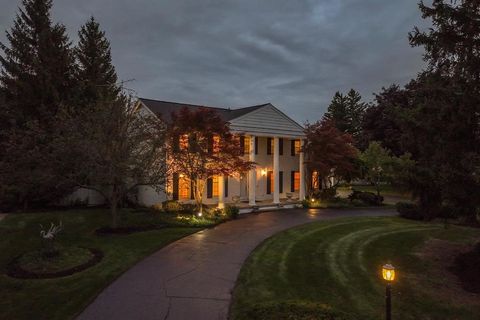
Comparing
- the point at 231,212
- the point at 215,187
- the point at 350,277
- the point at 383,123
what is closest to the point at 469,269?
the point at 350,277

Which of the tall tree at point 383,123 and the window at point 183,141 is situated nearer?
the window at point 183,141

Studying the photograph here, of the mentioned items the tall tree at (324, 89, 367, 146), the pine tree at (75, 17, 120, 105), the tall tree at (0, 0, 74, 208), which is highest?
the tall tree at (324, 89, 367, 146)

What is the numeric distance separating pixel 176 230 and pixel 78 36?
22.5m

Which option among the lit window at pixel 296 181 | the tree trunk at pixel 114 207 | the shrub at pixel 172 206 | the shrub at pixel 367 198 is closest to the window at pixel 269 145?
the lit window at pixel 296 181

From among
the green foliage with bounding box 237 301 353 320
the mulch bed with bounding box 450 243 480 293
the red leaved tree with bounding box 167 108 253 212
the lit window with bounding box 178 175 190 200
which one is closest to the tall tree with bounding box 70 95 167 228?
the red leaved tree with bounding box 167 108 253 212

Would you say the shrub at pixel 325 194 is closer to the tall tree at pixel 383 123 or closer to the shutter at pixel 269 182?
the shutter at pixel 269 182

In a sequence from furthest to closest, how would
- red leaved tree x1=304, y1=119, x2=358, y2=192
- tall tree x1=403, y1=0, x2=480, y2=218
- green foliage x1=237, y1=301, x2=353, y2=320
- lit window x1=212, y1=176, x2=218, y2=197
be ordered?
red leaved tree x1=304, y1=119, x2=358, y2=192, lit window x1=212, y1=176, x2=218, y2=197, tall tree x1=403, y1=0, x2=480, y2=218, green foliage x1=237, y1=301, x2=353, y2=320

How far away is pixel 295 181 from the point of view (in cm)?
2867

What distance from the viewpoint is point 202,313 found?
7.02 meters

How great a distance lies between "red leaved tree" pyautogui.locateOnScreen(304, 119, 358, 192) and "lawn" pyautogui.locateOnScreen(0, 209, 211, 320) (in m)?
11.5

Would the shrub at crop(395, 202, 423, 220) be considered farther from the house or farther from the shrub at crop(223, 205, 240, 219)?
the shrub at crop(223, 205, 240, 219)

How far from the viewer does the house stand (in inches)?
868

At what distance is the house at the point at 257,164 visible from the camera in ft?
72.3

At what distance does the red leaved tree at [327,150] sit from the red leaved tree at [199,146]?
857 cm
